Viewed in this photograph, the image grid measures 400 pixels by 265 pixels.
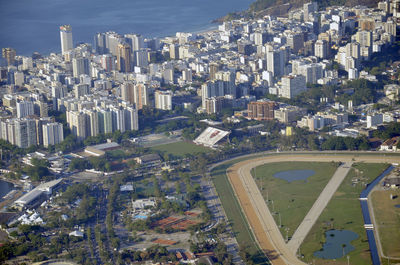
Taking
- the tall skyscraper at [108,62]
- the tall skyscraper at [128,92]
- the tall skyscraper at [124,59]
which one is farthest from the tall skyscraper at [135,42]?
the tall skyscraper at [128,92]

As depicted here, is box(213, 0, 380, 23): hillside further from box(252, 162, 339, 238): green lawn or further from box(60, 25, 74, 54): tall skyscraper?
box(252, 162, 339, 238): green lawn

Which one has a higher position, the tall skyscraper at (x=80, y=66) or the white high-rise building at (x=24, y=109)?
the tall skyscraper at (x=80, y=66)

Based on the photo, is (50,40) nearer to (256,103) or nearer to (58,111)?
(58,111)

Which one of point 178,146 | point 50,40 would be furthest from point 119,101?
point 50,40

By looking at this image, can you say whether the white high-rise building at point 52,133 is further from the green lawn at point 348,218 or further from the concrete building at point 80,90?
the green lawn at point 348,218

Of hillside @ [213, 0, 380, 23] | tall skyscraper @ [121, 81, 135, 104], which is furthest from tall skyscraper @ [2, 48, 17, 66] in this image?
hillside @ [213, 0, 380, 23]

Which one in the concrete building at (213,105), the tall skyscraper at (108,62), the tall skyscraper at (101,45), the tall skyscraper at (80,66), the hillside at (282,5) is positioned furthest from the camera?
the hillside at (282,5)
